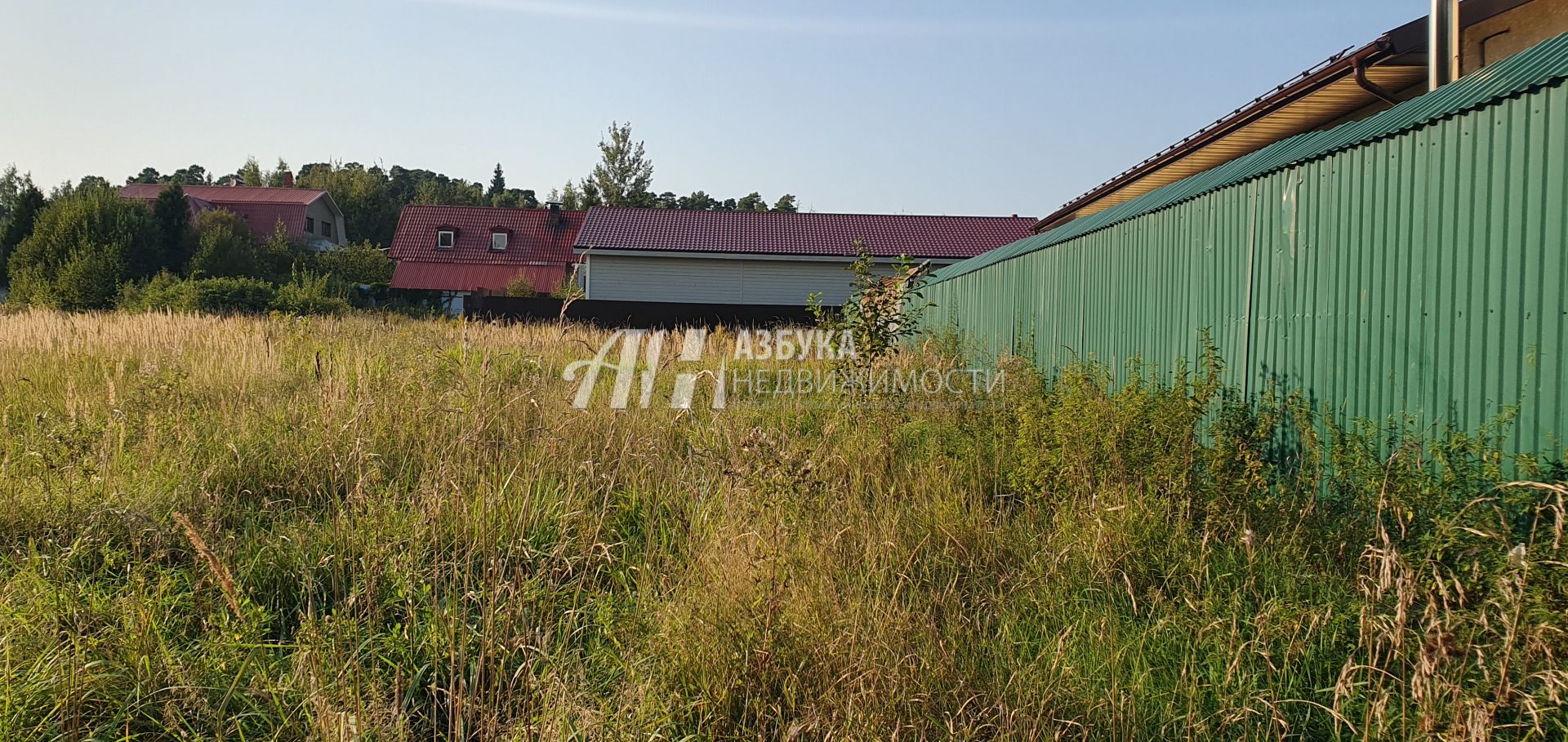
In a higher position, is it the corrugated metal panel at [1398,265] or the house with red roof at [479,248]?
the house with red roof at [479,248]

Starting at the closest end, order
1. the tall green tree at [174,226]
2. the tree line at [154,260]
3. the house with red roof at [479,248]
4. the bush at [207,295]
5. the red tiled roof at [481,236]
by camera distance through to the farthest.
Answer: the bush at [207,295]
the tree line at [154,260]
the tall green tree at [174,226]
the house with red roof at [479,248]
the red tiled roof at [481,236]

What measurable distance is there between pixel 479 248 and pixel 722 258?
1740 cm

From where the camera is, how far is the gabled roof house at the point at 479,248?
37.3 metres

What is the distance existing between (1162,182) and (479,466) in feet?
37.5

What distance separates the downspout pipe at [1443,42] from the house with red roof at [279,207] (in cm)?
5330

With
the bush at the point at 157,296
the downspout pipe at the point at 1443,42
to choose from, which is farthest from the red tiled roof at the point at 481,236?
the downspout pipe at the point at 1443,42

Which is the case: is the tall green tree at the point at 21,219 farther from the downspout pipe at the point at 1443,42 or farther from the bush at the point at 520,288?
the downspout pipe at the point at 1443,42

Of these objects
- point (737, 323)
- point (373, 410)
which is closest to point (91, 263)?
point (737, 323)

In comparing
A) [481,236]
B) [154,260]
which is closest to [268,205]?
[481,236]

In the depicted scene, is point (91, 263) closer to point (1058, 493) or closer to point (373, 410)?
point (373, 410)

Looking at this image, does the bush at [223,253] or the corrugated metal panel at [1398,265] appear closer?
the corrugated metal panel at [1398,265]

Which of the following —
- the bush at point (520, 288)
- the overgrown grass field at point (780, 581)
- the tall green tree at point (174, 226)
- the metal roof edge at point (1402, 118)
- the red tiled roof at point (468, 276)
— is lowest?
the overgrown grass field at point (780, 581)

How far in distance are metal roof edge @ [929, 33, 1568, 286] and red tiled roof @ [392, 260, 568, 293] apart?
107ft

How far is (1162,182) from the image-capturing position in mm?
12602
